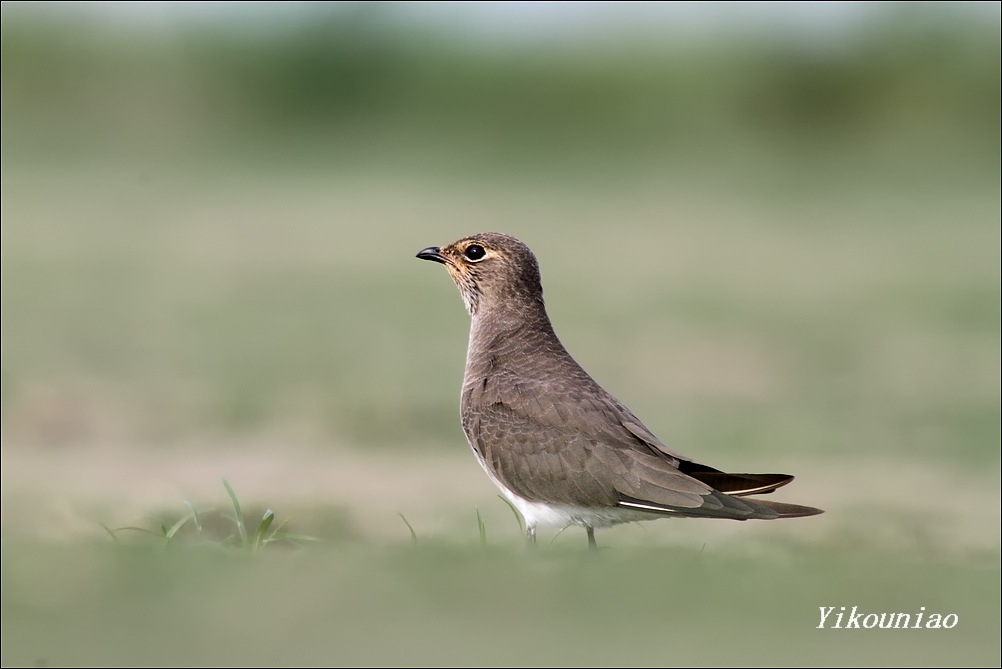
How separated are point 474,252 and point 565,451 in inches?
57.0

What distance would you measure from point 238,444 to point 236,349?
372cm

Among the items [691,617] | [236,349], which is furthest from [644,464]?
[236,349]

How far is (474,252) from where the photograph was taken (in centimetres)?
760

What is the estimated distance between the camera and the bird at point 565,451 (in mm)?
6297

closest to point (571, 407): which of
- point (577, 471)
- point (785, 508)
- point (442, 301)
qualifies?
point (577, 471)

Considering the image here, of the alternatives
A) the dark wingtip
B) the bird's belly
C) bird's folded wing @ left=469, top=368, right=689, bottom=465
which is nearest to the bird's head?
bird's folded wing @ left=469, top=368, right=689, bottom=465

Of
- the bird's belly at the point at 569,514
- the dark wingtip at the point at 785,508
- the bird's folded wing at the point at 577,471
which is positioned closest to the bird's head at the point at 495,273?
the bird's folded wing at the point at 577,471

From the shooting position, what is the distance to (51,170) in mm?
31844

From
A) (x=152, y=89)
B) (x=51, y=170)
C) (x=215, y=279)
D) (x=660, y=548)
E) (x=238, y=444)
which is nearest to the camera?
(x=660, y=548)

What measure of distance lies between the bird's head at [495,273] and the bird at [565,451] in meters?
0.03

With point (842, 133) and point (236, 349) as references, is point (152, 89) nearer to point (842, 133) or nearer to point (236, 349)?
point (842, 133)

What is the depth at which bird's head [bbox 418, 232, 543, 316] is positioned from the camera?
7434mm

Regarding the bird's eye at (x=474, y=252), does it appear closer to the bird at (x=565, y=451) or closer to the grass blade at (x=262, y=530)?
the bird at (x=565, y=451)

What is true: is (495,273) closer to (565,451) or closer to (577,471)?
(565,451)
